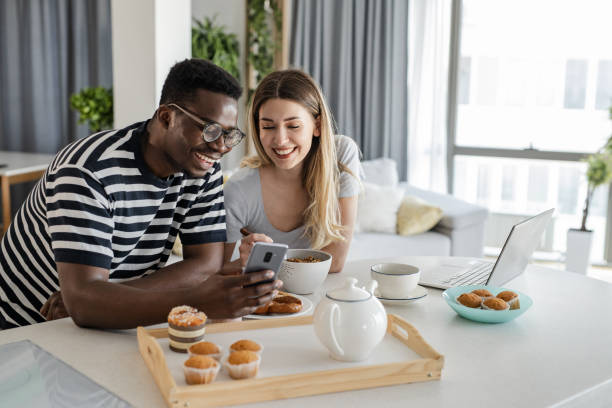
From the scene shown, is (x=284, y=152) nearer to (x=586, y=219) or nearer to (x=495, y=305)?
(x=495, y=305)

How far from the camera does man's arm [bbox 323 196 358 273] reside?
1.93 metres

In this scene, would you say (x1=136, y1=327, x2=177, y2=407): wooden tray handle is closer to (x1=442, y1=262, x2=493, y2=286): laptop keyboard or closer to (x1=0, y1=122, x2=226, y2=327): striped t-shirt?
(x1=0, y1=122, x2=226, y2=327): striped t-shirt

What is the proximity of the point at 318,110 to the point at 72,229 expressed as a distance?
0.91 meters

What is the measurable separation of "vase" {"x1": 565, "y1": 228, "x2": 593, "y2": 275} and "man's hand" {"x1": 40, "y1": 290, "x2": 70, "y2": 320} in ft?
11.5

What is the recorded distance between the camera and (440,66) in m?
4.80

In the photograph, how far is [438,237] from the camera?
3.91 meters

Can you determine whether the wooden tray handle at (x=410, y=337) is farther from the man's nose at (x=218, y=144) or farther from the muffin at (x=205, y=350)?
the man's nose at (x=218, y=144)

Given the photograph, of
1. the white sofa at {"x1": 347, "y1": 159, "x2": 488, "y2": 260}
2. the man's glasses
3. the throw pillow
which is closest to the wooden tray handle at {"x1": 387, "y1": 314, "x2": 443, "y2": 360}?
the man's glasses

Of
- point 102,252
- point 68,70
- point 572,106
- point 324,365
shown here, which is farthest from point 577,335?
point 68,70

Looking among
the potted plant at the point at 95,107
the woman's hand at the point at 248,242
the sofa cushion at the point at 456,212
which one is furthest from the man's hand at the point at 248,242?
the potted plant at the point at 95,107

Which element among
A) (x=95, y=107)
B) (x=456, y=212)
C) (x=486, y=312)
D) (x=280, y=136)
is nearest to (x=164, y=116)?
(x=280, y=136)

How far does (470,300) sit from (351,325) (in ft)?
1.45

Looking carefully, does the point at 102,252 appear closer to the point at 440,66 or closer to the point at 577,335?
the point at 577,335

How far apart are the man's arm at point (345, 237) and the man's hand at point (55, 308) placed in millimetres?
728
